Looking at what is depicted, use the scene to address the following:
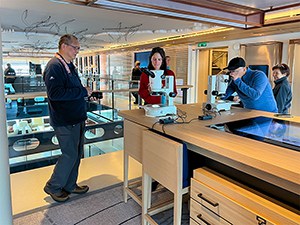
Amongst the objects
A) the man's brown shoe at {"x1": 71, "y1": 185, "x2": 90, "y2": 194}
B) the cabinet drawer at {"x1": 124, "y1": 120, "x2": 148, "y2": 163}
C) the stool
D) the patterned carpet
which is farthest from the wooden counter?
the man's brown shoe at {"x1": 71, "y1": 185, "x2": 90, "y2": 194}

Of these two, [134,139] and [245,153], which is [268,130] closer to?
[245,153]

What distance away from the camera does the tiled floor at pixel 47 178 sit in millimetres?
2420

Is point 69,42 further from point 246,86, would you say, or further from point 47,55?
point 47,55

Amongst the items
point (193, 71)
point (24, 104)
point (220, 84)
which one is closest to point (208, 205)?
point (220, 84)

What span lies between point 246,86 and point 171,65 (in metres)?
6.98

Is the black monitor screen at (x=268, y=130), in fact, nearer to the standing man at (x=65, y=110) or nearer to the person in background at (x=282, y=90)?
the standing man at (x=65, y=110)

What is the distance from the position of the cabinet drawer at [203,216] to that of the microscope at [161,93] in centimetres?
80

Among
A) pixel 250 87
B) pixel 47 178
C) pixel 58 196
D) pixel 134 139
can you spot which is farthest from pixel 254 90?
pixel 47 178

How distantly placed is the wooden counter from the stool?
8cm

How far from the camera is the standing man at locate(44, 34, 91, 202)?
6.94 feet

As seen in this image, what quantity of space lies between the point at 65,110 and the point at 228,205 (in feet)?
5.09

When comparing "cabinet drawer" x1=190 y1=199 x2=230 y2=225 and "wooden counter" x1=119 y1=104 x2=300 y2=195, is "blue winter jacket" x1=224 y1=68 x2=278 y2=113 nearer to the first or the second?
"wooden counter" x1=119 y1=104 x2=300 y2=195

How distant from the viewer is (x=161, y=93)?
2168 mm

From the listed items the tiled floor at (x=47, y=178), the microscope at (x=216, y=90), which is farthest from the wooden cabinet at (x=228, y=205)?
the tiled floor at (x=47, y=178)
